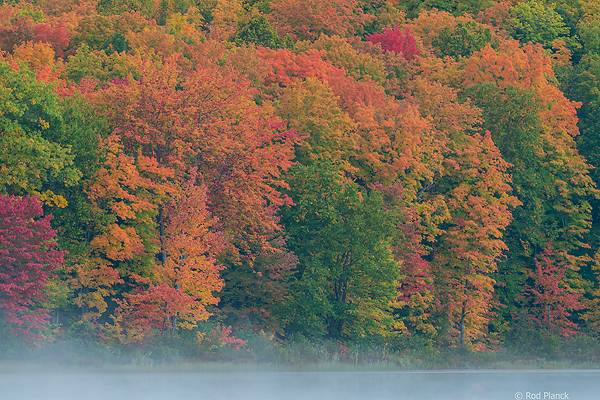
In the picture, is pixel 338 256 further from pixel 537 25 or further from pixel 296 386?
pixel 537 25

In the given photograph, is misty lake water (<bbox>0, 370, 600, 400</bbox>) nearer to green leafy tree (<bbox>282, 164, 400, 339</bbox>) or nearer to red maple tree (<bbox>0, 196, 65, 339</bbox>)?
red maple tree (<bbox>0, 196, 65, 339</bbox>)

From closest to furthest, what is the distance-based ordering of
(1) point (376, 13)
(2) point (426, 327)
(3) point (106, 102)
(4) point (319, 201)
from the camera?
(3) point (106, 102) < (4) point (319, 201) < (2) point (426, 327) < (1) point (376, 13)

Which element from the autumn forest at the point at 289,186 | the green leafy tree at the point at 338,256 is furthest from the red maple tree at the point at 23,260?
the green leafy tree at the point at 338,256

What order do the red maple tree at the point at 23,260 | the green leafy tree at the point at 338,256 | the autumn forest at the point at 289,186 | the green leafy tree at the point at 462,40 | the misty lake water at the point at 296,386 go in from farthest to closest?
the green leafy tree at the point at 462,40 < the green leafy tree at the point at 338,256 < the autumn forest at the point at 289,186 < the red maple tree at the point at 23,260 < the misty lake water at the point at 296,386

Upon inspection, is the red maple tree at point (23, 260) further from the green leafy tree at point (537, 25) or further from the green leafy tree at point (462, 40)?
the green leafy tree at point (537, 25)

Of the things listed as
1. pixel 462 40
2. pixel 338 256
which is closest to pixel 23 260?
pixel 338 256

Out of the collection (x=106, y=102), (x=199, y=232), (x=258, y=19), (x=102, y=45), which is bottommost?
(x=199, y=232)

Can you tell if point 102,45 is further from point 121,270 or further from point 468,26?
point 468,26

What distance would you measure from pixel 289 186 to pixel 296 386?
60.4 feet

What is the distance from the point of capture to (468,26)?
8056 cm

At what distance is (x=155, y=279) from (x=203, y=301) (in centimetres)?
261

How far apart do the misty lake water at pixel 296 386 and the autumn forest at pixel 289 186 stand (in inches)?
232

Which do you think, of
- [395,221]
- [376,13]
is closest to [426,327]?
[395,221]

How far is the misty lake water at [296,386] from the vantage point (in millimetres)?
28688
